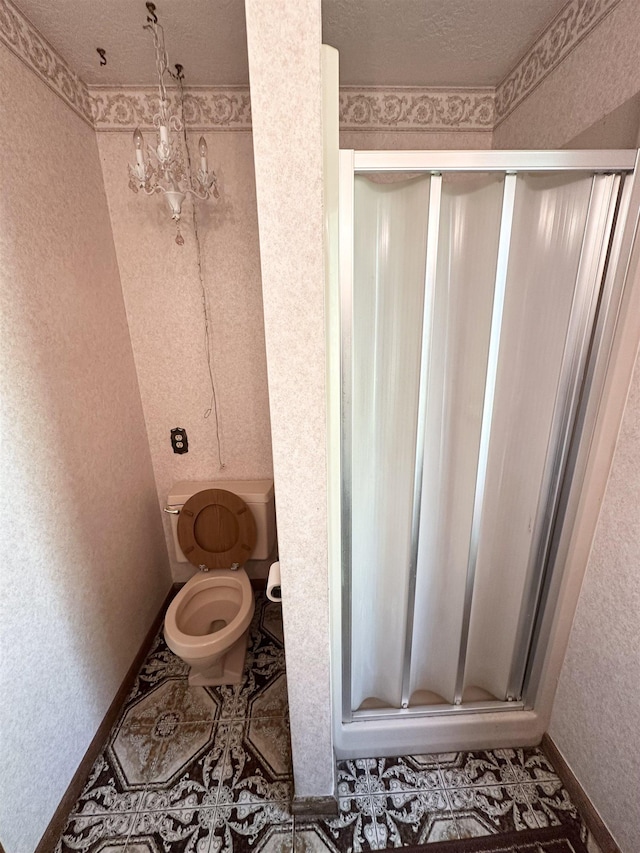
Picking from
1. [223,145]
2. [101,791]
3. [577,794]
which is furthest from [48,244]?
[577,794]

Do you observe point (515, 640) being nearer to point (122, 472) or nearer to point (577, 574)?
point (577, 574)

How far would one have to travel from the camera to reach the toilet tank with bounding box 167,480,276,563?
1.82 meters

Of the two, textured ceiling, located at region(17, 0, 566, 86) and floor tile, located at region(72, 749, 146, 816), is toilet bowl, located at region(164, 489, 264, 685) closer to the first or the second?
floor tile, located at region(72, 749, 146, 816)

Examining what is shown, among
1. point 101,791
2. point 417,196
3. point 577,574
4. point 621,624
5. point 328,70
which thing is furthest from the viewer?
point 101,791

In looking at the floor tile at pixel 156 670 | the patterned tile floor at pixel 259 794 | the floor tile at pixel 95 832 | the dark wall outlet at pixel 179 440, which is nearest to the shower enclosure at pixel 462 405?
the patterned tile floor at pixel 259 794

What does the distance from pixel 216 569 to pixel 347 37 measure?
2230 millimetres

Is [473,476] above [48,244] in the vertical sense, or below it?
below

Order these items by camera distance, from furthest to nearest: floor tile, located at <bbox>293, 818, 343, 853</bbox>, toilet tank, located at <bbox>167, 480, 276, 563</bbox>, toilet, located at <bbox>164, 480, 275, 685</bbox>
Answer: toilet tank, located at <bbox>167, 480, 276, 563</bbox>, toilet, located at <bbox>164, 480, 275, 685</bbox>, floor tile, located at <bbox>293, 818, 343, 853</bbox>

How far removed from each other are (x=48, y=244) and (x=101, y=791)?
1.92m

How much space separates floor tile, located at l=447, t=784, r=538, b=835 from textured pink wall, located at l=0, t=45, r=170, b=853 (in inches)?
52.1

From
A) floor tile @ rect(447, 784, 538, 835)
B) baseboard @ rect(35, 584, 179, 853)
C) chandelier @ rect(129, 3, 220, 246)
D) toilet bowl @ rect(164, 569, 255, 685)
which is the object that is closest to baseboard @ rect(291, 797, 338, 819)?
floor tile @ rect(447, 784, 538, 835)

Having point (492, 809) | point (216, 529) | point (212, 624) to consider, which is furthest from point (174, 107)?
point (492, 809)

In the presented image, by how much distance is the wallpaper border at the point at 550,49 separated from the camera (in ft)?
3.34

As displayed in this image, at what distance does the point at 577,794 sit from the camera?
3.93ft
